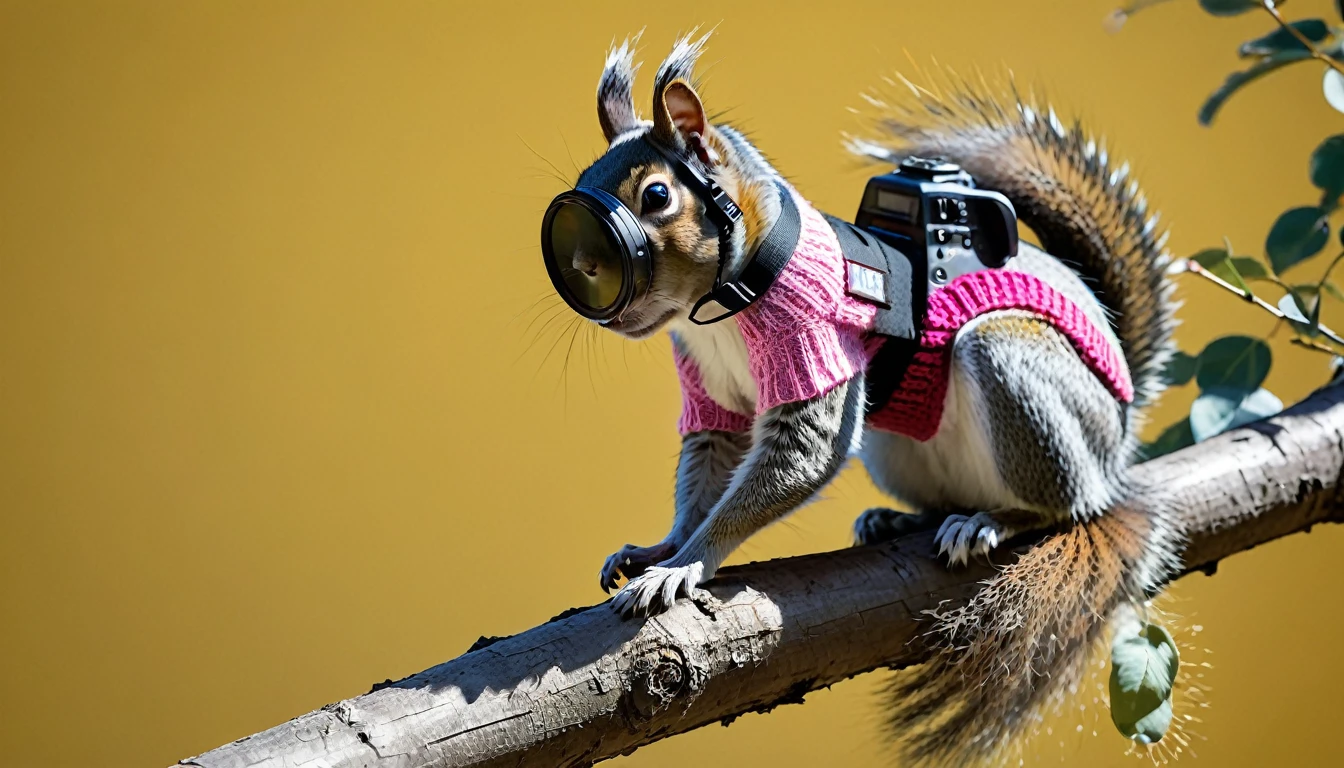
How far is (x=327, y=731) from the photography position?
0.80 metres

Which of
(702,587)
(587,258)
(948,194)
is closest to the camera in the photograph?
(587,258)

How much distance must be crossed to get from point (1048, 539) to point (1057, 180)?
360 mm

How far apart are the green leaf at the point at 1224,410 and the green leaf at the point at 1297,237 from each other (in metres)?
0.15

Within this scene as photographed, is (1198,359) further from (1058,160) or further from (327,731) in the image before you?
(327,731)

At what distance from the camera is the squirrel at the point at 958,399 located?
989 mm

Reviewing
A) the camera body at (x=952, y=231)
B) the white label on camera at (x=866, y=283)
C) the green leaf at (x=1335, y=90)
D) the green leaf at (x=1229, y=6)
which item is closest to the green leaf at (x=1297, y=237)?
the green leaf at (x=1335, y=90)

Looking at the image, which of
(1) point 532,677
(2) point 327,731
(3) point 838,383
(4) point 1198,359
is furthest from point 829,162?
(2) point 327,731

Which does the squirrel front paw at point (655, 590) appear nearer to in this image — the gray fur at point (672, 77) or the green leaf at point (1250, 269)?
the gray fur at point (672, 77)

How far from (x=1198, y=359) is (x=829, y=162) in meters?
→ 0.68

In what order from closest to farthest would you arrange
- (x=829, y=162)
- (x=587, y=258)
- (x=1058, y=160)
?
1. (x=587, y=258)
2. (x=1058, y=160)
3. (x=829, y=162)

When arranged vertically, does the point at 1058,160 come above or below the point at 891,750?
above

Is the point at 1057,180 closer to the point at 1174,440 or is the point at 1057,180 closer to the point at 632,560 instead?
the point at 1174,440

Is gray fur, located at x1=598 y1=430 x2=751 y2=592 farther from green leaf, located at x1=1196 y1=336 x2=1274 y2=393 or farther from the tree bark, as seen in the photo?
green leaf, located at x1=1196 y1=336 x2=1274 y2=393

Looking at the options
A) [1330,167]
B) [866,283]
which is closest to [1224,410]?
[1330,167]
